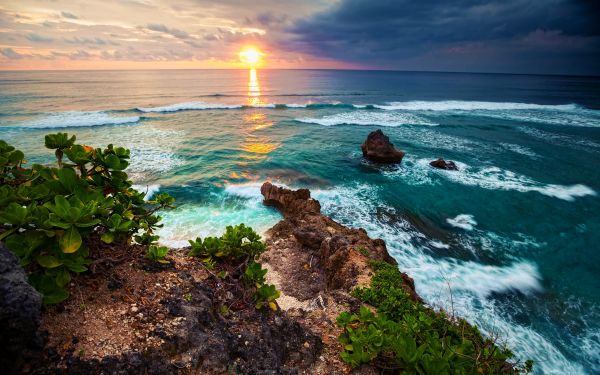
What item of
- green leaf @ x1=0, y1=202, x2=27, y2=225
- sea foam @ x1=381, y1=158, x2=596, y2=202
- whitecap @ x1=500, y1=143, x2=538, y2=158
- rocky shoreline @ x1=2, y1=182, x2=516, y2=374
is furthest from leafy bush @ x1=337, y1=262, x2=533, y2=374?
whitecap @ x1=500, y1=143, x2=538, y2=158

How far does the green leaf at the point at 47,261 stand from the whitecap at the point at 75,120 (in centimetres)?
3450

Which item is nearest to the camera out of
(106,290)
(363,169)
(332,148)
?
(106,290)

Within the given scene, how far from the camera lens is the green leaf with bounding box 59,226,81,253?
246cm

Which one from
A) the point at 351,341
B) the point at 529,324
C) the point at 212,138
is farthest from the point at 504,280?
the point at 212,138

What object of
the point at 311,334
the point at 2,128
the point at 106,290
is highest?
the point at 106,290

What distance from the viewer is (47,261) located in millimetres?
2484

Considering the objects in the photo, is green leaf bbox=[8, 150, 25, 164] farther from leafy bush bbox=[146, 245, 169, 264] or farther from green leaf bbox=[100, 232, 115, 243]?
leafy bush bbox=[146, 245, 169, 264]

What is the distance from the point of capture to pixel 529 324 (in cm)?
782

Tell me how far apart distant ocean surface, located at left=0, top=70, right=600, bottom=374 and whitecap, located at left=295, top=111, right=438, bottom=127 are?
47 cm

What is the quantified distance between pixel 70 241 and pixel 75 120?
126 feet

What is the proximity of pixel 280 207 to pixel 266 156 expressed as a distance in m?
8.79

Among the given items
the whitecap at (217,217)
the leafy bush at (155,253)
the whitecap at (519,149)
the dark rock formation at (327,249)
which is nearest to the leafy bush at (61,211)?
the leafy bush at (155,253)

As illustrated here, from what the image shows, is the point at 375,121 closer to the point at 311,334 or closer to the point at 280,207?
the point at 280,207

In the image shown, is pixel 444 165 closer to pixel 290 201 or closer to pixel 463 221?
pixel 463 221
